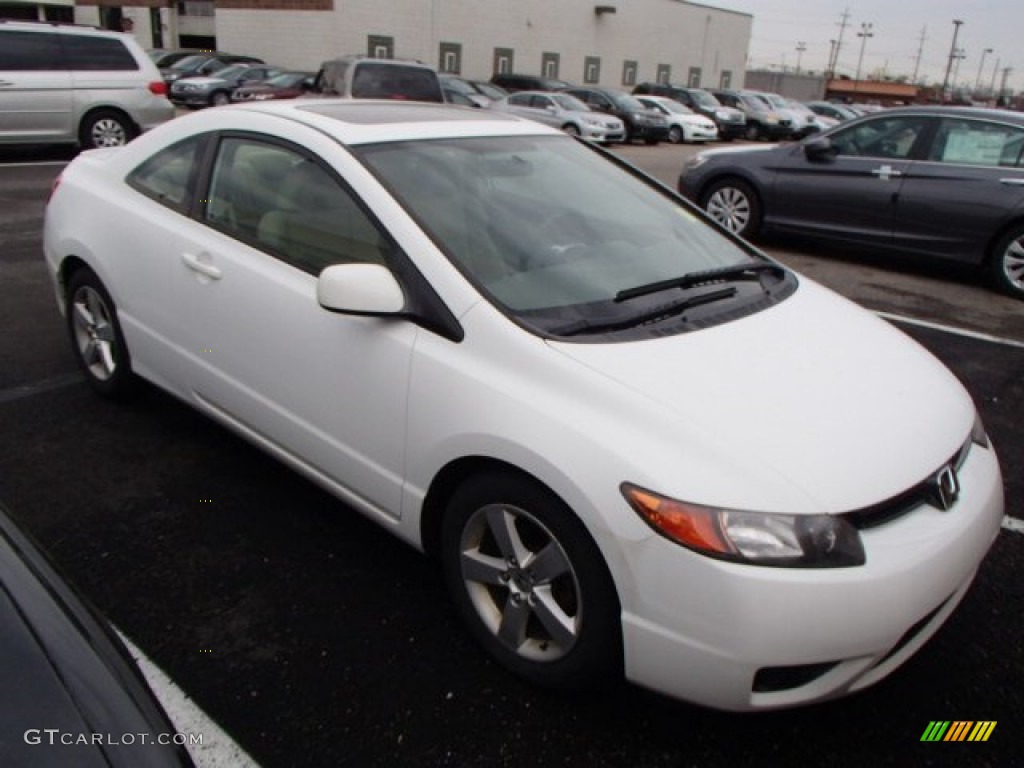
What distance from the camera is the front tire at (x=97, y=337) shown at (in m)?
3.73

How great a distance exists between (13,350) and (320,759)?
3.59m

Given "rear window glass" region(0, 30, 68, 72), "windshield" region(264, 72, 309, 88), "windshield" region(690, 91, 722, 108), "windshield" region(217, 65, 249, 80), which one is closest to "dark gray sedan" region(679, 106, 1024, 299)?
"rear window glass" region(0, 30, 68, 72)

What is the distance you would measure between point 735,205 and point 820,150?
0.99 m

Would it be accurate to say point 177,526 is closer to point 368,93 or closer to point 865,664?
point 865,664

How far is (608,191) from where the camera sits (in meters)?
3.27

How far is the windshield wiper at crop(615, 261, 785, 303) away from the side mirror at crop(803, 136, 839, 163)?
17.6 ft

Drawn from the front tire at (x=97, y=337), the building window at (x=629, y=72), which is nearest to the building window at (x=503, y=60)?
the building window at (x=629, y=72)

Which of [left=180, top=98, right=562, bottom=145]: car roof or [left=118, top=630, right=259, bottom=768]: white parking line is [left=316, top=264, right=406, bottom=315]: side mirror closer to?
[left=180, top=98, right=562, bottom=145]: car roof

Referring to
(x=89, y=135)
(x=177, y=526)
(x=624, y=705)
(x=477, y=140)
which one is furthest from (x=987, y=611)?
(x=89, y=135)

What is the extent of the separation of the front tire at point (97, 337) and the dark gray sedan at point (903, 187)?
6475 mm

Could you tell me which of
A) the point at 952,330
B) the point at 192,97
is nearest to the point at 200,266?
the point at 952,330

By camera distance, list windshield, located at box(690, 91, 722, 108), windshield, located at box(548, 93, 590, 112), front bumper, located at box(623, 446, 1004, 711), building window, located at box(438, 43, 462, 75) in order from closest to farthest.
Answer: front bumper, located at box(623, 446, 1004, 711) → windshield, located at box(548, 93, 590, 112) → windshield, located at box(690, 91, 722, 108) → building window, located at box(438, 43, 462, 75)

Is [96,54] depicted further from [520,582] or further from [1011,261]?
[520,582]

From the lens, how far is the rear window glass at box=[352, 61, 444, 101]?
12188mm
